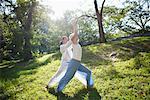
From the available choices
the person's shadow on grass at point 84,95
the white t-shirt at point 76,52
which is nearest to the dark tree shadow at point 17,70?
the person's shadow on grass at point 84,95

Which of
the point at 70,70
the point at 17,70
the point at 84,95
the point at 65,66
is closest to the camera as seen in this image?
the point at 70,70

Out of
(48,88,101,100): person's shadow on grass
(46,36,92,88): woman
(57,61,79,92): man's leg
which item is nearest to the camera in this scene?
(48,88,101,100): person's shadow on grass

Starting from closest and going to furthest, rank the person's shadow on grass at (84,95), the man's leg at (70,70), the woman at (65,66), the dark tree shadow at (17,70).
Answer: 1. the person's shadow on grass at (84,95)
2. the man's leg at (70,70)
3. the woman at (65,66)
4. the dark tree shadow at (17,70)

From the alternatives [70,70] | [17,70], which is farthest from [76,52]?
[17,70]

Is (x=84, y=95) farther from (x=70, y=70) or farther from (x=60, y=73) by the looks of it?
(x=60, y=73)

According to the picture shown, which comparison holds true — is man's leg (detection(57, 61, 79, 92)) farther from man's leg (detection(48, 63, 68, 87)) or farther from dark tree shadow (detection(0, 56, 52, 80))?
dark tree shadow (detection(0, 56, 52, 80))

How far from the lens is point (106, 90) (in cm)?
970

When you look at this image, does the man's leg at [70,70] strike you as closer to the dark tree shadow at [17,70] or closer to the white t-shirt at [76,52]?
the white t-shirt at [76,52]

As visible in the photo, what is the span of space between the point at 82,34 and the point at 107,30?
11.4m

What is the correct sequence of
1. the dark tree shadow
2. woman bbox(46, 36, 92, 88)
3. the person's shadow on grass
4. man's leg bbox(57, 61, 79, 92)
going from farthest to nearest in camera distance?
the dark tree shadow, woman bbox(46, 36, 92, 88), man's leg bbox(57, 61, 79, 92), the person's shadow on grass

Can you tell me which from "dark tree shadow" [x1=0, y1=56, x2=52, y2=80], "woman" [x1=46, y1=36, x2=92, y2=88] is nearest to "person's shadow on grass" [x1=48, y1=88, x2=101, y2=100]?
"woman" [x1=46, y1=36, x2=92, y2=88]

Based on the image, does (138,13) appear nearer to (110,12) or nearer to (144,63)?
(110,12)

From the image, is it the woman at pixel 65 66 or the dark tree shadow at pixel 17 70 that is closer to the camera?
the woman at pixel 65 66

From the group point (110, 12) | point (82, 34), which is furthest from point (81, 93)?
point (82, 34)
